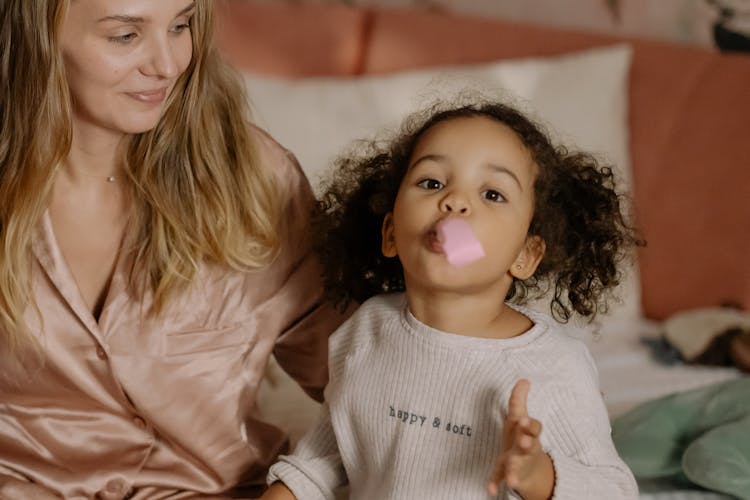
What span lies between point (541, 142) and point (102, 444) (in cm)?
74

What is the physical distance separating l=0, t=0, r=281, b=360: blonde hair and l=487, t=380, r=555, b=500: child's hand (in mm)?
562

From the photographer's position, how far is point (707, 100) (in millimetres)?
2301

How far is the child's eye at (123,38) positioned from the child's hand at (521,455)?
691mm

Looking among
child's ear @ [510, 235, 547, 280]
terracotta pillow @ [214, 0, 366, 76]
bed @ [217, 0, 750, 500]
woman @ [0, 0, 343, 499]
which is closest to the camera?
child's ear @ [510, 235, 547, 280]

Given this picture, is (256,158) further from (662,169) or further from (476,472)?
(662,169)

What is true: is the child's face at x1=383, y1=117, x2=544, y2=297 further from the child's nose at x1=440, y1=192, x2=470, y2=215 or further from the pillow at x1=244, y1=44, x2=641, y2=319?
the pillow at x1=244, y1=44, x2=641, y2=319

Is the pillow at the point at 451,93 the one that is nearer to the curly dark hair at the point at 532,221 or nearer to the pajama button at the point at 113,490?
the curly dark hair at the point at 532,221

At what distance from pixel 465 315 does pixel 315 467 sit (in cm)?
30

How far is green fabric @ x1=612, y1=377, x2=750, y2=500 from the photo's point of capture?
1.47 metres

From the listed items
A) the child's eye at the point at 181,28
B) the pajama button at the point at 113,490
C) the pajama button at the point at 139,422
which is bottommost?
the pajama button at the point at 113,490

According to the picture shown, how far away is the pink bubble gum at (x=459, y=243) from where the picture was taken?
117cm

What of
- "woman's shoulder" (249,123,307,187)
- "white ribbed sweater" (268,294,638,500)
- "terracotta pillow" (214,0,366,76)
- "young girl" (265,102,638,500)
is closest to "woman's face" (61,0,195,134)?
"woman's shoulder" (249,123,307,187)

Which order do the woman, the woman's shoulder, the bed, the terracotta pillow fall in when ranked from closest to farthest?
the woman, the woman's shoulder, the bed, the terracotta pillow

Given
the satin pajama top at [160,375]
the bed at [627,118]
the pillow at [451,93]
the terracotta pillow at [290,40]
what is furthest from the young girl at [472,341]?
the terracotta pillow at [290,40]
